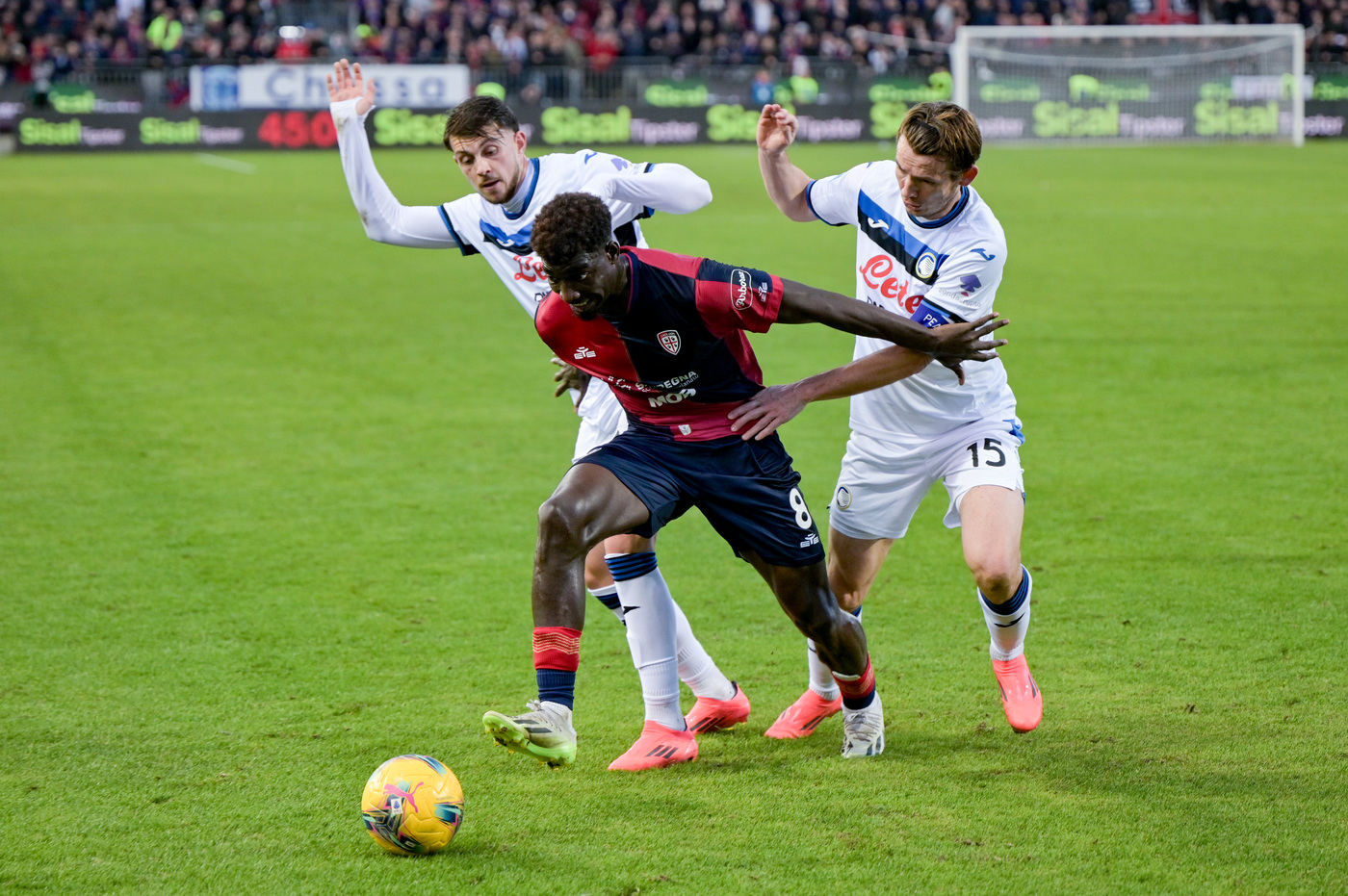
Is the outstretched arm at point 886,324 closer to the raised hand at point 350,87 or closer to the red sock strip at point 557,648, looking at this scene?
the red sock strip at point 557,648

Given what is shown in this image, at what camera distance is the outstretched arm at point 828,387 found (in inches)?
172

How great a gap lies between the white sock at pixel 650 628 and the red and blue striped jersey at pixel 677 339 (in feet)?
1.91

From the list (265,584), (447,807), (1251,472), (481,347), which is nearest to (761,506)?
(447,807)

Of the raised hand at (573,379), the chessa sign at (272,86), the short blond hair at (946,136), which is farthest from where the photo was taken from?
the chessa sign at (272,86)

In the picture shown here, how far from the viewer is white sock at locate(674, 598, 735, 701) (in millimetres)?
4977

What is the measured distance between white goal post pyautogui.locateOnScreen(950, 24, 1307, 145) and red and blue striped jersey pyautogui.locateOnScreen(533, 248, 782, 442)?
2285 cm

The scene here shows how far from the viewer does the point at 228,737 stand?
480 cm

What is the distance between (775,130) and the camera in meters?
5.00

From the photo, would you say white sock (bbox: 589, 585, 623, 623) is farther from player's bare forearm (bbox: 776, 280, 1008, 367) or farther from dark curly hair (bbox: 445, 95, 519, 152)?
dark curly hair (bbox: 445, 95, 519, 152)

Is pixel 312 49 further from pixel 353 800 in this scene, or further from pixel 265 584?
pixel 353 800

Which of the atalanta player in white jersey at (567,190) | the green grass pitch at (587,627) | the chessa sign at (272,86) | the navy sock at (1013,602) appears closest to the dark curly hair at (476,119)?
the atalanta player in white jersey at (567,190)

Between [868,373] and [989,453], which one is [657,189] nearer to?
[868,373]

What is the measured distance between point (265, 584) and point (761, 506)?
10.4 ft

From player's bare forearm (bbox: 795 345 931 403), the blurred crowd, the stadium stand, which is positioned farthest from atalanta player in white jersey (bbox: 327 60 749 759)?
the blurred crowd
